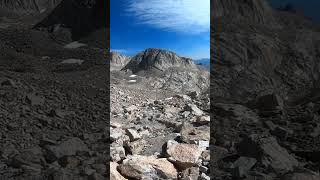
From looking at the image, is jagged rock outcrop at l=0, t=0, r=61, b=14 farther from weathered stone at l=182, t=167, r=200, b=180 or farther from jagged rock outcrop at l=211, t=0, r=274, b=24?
weathered stone at l=182, t=167, r=200, b=180

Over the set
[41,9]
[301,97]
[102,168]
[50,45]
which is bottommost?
[102,168]

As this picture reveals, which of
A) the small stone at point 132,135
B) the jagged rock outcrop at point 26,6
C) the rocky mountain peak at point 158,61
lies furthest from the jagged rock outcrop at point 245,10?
the rocky mountain peak at point 158,61

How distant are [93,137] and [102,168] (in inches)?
45.6

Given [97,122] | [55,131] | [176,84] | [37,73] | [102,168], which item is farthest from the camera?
[176,84]

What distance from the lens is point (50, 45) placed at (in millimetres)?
12414

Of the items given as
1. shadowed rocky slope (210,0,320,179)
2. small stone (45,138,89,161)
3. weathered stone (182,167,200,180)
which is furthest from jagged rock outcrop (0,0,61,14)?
weathered stone (182,167,200,180)

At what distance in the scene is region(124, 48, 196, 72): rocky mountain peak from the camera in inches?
981

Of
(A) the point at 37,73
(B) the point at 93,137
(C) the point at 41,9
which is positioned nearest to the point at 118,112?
(A) the point at 37,73

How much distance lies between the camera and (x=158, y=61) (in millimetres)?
25219

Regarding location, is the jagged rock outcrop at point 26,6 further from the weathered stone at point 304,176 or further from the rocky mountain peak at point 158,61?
the weathered stone at point 304,176

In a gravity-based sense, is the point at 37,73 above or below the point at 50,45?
below

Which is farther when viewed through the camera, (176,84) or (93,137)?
(176,84)

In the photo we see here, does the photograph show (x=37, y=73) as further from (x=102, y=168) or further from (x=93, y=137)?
(x=102, y=168)

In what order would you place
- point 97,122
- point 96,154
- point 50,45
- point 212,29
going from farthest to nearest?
point 50,45 → point 212,29 → point 97,122 → point 96,154
